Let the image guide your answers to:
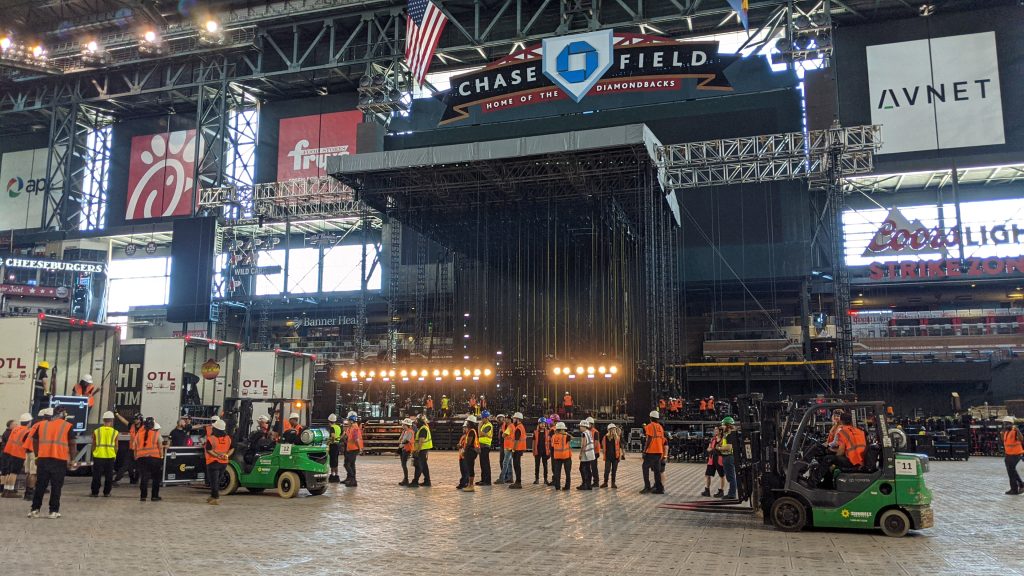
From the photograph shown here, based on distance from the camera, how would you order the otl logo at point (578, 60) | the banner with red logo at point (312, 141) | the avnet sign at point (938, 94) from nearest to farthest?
the otl logo at point (578, 60) < the avnet sign at point (938, 94) < the banner with red logo at point (312, 141)

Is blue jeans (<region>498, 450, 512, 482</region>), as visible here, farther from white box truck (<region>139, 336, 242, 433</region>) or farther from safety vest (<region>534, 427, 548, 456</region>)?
white box truck (<region>139, 336, 242, 433</region>)

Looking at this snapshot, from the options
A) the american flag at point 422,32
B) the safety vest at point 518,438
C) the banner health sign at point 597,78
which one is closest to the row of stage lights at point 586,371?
the banner health sign at point 597,78

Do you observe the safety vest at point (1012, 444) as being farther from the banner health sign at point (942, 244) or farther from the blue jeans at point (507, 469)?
the banner health sign at point (942, 244)

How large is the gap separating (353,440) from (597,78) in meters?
→ 16.5

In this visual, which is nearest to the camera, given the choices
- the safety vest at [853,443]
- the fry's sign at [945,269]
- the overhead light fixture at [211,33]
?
the safety vest at [853,443]

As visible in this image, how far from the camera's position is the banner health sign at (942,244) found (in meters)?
33.2

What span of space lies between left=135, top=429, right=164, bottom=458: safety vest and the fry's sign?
3084 centimetres

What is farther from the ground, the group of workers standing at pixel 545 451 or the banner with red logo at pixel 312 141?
the banner with red logo at pixel 312 141

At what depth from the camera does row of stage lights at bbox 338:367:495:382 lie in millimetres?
31375

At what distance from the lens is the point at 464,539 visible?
8.94 metres

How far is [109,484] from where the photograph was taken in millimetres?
13062

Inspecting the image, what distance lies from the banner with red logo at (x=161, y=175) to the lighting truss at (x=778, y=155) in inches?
1079

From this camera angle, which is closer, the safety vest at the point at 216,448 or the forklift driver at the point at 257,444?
the safety vest at the point at 216,448

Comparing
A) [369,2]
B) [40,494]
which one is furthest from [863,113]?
[40,494]
